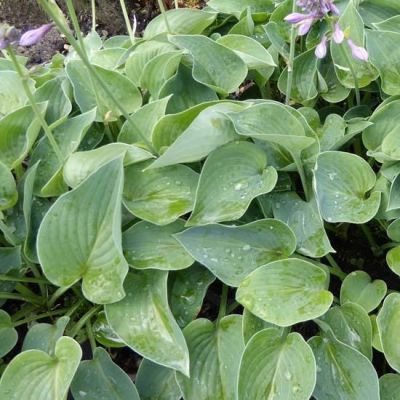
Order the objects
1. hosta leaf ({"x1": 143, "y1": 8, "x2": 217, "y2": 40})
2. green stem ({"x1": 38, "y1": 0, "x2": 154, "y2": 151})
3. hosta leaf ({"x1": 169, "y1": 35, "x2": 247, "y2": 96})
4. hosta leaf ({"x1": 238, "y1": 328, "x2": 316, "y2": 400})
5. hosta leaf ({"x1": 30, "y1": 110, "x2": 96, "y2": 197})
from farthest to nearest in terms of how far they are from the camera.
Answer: hosta leaf ({"x1": 143, "y1": 8, "x2": 217, "y2": 40}) < hosta leaf ({"x1": 169, "y1": 35, "x2": 247, "y2": 96}) < hosta leaf ({"x1": 30, "y1": 110, "x2": 96, "y2": 197}) < hosta leaf ({"x1": 238, "y1": 328, "x2": 316, "y2": 400}) < green stem ({"x1": 38, "y1": 0, "x2": 154, "y2": 151})

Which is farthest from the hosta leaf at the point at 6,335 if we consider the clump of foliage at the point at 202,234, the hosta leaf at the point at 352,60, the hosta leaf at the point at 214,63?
the hosta leaf at the point at 352,60

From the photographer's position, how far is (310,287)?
141 centimetres

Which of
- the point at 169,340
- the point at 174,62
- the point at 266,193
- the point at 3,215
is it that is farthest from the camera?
the point at 174,62

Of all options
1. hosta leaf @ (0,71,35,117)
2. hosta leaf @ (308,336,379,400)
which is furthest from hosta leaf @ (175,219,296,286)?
hosta leaf @ (0,71,35,117)

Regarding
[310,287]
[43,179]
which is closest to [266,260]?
[310,287]

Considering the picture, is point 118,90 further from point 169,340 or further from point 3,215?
point 169,340

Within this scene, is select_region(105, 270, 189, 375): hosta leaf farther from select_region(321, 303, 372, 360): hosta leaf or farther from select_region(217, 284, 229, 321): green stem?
select_region(321, 303, 372, 360): hosta leaf

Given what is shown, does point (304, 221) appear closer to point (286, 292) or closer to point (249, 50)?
point (286, 292)

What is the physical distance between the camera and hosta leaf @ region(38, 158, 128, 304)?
1.39m

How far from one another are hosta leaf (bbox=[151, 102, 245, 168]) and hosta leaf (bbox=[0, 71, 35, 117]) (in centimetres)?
65

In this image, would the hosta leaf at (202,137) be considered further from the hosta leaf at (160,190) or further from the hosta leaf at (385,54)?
the hosta leaf at (385,54)

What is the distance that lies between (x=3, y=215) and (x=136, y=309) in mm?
521

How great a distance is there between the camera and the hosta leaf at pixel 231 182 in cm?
145

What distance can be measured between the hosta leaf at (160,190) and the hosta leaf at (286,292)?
0.26m
